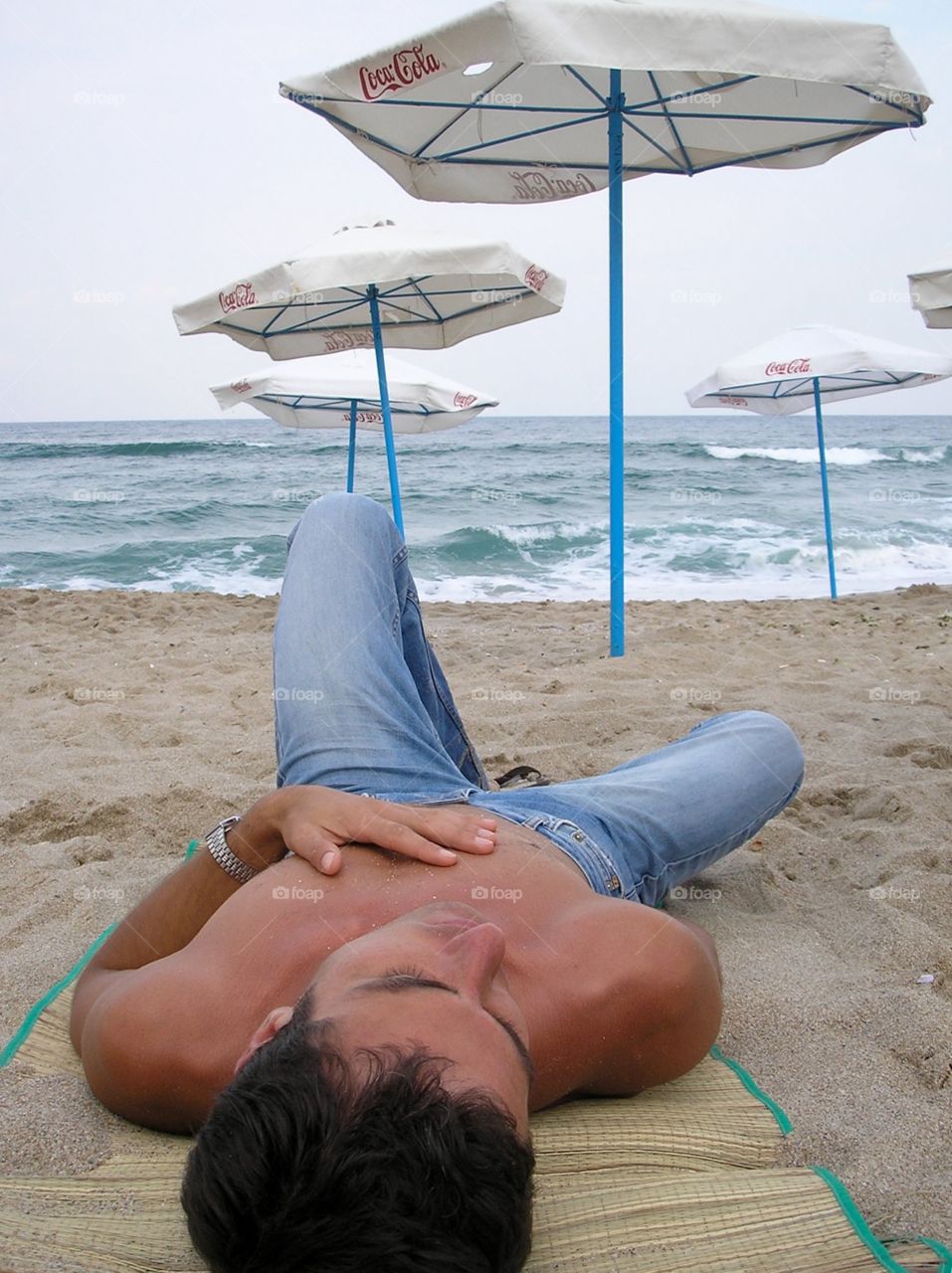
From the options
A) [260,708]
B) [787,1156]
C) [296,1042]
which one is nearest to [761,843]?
[787,1156]

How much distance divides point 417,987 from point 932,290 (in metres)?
5.56

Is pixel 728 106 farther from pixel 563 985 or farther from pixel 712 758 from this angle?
pixel 563 985

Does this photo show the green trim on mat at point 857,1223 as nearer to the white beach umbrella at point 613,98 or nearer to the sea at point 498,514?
the white beach umbrella at point 613,98

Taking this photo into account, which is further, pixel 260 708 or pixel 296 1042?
pixel 260 708

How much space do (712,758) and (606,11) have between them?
281 centimetres

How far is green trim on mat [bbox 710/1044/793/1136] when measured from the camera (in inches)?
59.1

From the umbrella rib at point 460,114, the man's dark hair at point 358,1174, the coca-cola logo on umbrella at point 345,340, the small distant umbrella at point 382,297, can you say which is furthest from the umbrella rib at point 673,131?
the man's dark hair at point 358,1174

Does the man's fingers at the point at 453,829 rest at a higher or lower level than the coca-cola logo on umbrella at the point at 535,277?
lower

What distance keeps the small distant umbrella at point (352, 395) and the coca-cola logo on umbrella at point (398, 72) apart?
551 cm

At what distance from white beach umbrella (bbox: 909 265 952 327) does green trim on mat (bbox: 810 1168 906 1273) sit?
17.2ft

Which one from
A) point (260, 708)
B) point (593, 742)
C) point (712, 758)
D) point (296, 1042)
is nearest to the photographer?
point (296, 1042)

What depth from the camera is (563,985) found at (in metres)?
1.36

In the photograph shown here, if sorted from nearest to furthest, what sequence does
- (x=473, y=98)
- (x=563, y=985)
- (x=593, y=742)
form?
(x=563, y=985)
(x=593, y=742)
(x=473, y=98)

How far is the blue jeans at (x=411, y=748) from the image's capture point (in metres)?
1.84
